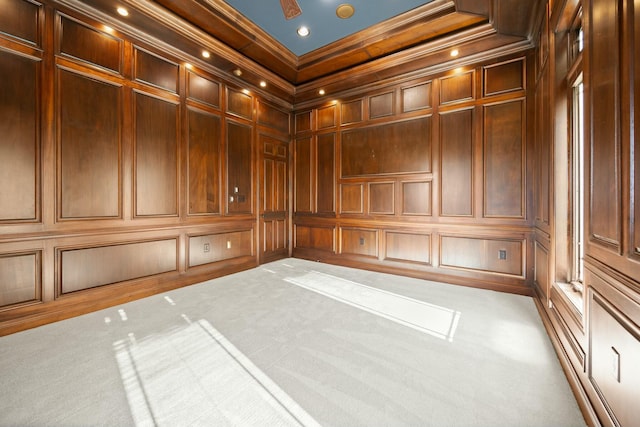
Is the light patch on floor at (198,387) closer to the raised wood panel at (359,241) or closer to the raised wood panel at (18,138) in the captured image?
the raised wood panel at (18,138)

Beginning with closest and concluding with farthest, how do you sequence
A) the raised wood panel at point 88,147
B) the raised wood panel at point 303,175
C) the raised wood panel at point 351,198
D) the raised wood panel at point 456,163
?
the raised wood panel at point 88,147
the raised wood panel at point 456,163
the raised wood panel at point 351,198
the raised wood panel at point 303,175

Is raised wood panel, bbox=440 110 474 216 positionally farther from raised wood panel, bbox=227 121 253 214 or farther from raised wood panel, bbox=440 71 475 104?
raised wood panel, bbox=227 121 253 214

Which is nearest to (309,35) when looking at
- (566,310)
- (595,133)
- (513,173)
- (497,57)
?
(497,57)

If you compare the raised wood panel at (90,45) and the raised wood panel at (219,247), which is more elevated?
the raised wood panel at (90,45)

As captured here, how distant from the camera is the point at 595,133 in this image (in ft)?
4.38

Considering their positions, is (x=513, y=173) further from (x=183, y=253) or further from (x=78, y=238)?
(x=78, y=238)

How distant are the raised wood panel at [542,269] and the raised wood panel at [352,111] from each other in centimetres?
313

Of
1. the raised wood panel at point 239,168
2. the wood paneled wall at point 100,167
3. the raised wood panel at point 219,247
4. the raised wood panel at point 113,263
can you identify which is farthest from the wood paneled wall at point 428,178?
the raised wood panel at point 113,263

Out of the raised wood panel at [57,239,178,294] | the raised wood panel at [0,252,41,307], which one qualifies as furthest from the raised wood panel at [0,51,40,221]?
the raised wood panel at [57,239,178,294]

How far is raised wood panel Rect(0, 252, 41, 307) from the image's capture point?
2.29 m

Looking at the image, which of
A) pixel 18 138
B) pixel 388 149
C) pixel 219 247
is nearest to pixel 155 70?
pixel 18 138

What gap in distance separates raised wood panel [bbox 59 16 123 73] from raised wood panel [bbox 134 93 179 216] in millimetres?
384

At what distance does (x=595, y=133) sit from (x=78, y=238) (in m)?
4.09

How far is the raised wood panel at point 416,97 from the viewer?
156 inches
